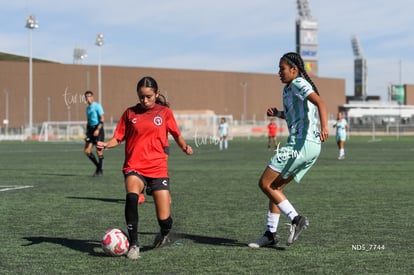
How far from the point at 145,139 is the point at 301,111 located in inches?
61.2

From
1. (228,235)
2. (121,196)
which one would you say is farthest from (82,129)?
(228,235)

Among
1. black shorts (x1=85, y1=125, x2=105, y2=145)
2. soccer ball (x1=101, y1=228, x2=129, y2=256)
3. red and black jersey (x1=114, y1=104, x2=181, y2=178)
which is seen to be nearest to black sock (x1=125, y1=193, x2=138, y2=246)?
soccer ball (x1=101, y1=228, x2=129, y2=256)

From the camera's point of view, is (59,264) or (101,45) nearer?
(59,264)

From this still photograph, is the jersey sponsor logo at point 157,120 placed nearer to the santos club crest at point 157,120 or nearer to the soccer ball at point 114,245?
the santos club crest at point 157,120

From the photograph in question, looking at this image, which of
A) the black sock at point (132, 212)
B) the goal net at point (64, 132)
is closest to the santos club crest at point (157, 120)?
the black sock at point (132, 212)

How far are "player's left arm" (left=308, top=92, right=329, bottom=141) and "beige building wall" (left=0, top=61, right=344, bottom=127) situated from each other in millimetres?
86918

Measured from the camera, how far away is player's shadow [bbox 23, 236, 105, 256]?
6822 mm

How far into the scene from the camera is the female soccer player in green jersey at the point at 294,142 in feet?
22.0

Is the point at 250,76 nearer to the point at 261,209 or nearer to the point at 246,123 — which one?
the point at 246,123

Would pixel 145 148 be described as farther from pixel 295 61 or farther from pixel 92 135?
pixel 92 135

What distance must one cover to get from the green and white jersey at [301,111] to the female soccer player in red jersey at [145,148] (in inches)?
48.0

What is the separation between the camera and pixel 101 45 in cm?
7175

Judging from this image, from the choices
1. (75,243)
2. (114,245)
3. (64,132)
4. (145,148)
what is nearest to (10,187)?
(75,243)

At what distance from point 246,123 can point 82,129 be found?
2951cm
